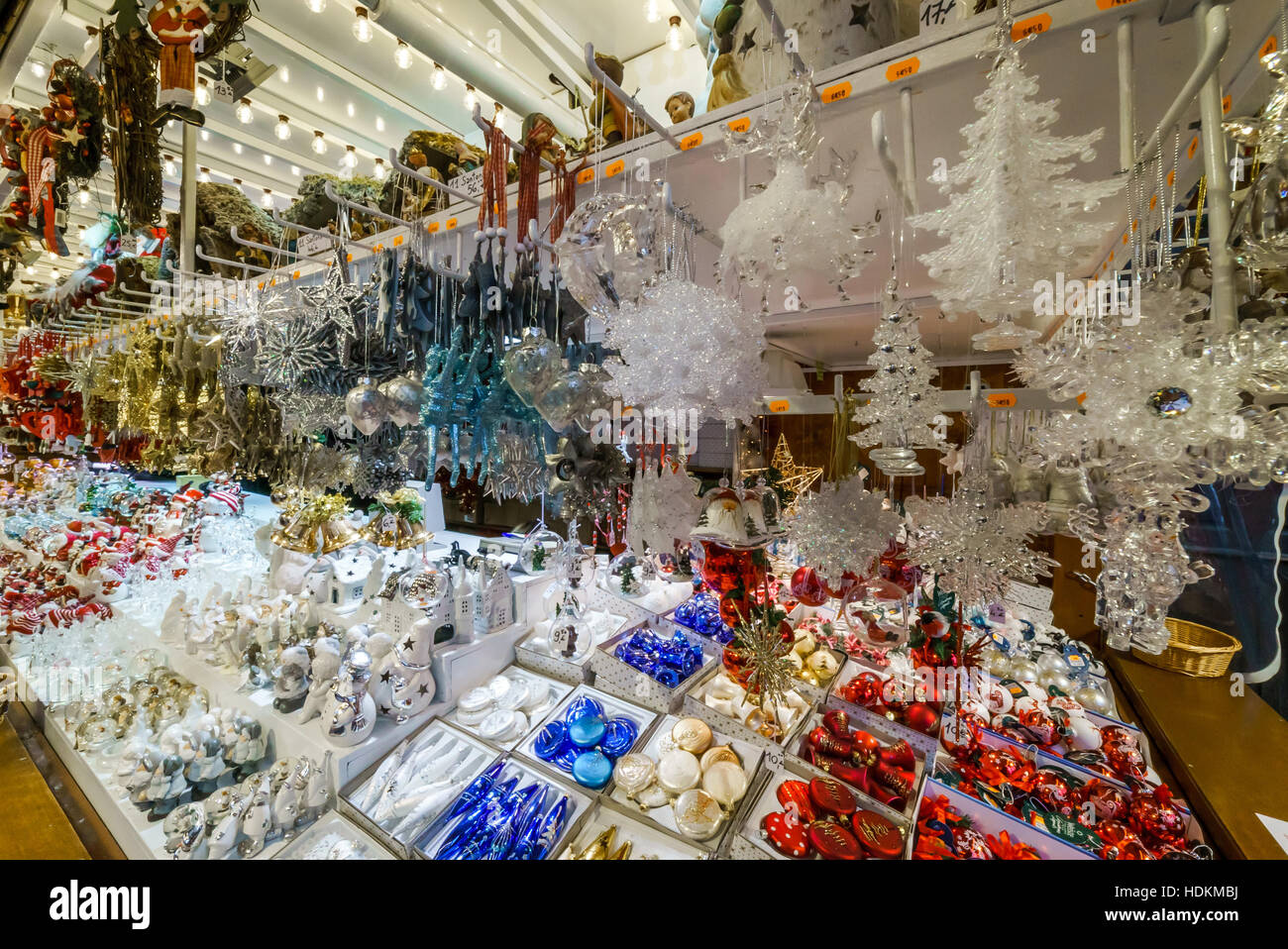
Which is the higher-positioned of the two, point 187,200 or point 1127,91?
point 187,200

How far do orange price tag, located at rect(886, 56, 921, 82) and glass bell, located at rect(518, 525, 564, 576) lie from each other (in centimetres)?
169

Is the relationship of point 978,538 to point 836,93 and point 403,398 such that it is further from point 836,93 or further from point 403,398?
point 403,398

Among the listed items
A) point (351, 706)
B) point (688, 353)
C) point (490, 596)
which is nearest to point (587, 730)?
point (490, 596)

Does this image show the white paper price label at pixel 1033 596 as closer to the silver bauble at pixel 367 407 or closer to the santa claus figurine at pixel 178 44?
the silver bauble at pixel 367 407

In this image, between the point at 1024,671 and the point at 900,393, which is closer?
the point at 900,393

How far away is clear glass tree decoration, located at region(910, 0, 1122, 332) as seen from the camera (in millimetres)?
507

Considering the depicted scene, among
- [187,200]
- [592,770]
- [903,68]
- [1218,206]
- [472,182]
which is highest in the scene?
[187,200]

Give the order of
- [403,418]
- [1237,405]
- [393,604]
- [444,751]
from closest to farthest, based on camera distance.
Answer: [1237,405], [403,418], [444,751], [393,604]

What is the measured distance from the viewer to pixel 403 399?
1.04 metres

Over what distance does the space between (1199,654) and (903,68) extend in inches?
94.9
